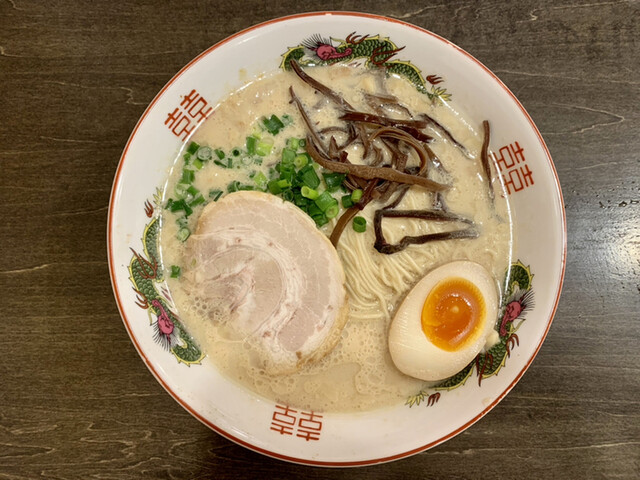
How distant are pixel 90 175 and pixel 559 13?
2.34 meters

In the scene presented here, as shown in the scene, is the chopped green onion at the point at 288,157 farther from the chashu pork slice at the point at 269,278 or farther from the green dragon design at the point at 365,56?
the green dragon design at the point at 365,56

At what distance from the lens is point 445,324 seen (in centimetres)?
165

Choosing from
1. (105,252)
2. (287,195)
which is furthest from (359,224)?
(105,252)

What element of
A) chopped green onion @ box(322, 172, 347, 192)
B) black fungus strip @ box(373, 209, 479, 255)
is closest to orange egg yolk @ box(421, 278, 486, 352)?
black fungus strip @ box(373, 209, 479, 255)

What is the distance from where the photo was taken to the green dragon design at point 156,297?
1658 mm

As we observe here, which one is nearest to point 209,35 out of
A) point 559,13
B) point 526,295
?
point 559,13

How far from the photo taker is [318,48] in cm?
176

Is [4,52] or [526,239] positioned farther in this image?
[4,52]

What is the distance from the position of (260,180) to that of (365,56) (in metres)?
0.73

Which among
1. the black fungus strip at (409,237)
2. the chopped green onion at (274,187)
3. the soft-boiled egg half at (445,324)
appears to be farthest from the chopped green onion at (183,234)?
the soft-boiled egg half at (445,324)

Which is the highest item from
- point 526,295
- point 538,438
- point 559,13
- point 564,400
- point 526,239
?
point 559,13

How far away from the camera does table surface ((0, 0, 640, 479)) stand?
179 centimetres

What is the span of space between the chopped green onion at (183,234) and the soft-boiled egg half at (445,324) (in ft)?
3.30

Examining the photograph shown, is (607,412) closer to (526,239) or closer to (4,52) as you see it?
(526,239)
